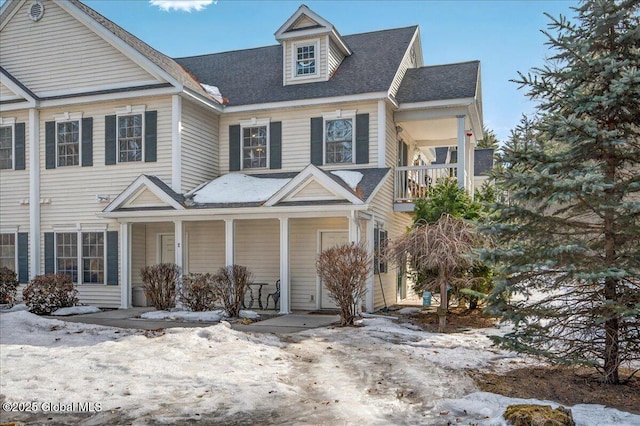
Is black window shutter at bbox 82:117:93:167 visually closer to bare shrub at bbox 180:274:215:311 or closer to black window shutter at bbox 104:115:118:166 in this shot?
black window shutter at bbox 104:115:118:166

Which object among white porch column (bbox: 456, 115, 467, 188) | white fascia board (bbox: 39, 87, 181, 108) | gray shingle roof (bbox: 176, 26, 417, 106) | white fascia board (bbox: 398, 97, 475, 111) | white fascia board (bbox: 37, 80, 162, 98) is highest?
gray shingle roof (bbox: 176, 26, 417, 106)

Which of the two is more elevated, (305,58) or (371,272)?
(305,58)

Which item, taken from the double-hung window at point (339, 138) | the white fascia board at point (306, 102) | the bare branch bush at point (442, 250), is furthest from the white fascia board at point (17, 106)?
the bare branch bush at point (442, 250)

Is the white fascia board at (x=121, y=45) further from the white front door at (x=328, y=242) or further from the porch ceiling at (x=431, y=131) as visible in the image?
the porch ceiling at (x=431, y=131)

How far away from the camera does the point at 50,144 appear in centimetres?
1619

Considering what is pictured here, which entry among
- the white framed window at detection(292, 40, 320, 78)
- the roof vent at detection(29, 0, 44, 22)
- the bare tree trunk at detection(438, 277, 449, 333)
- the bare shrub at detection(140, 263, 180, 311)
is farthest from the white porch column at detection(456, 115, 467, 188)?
the roof vent at detection(29, 0, 44, 22)

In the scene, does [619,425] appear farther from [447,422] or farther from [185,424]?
[185,424]

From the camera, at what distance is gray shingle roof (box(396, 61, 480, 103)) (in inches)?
597

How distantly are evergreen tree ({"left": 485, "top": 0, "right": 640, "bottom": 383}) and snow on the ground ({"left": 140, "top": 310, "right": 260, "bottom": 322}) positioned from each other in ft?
23.1

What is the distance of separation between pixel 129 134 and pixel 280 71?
16.9 feet

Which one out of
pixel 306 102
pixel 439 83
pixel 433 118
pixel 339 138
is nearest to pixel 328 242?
pixel 339 138

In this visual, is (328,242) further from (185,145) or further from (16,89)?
(16,89)

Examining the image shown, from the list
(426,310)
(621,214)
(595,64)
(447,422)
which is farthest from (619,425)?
(426,310)

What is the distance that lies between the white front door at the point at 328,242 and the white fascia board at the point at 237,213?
6.03 ft
